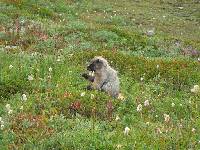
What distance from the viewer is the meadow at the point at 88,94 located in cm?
1051

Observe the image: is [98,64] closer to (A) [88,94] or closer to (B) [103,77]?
(B) [103,77]

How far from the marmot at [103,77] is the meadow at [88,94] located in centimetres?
43

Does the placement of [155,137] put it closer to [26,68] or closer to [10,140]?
[10,140]

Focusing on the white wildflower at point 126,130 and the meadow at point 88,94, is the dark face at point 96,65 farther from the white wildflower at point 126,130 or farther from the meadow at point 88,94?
the white wildflower at point 126,130

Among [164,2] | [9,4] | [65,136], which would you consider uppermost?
[65,136]

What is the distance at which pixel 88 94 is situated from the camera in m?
13.7

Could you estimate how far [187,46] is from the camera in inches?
1136

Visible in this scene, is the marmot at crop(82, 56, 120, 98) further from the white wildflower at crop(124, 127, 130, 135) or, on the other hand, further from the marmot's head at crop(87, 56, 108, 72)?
the white wildflower at crop(124, 127, 130, 135)

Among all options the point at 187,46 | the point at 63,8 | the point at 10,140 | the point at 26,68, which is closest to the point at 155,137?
the point at 10,140

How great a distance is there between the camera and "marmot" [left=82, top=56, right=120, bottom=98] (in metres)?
14.0


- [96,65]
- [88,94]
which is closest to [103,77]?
[96,65]

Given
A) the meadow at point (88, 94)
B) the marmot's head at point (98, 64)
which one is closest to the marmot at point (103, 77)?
the marmot's head at point (98, 64)

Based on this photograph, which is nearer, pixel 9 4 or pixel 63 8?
pixel 9 4

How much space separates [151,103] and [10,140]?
17.0ft
